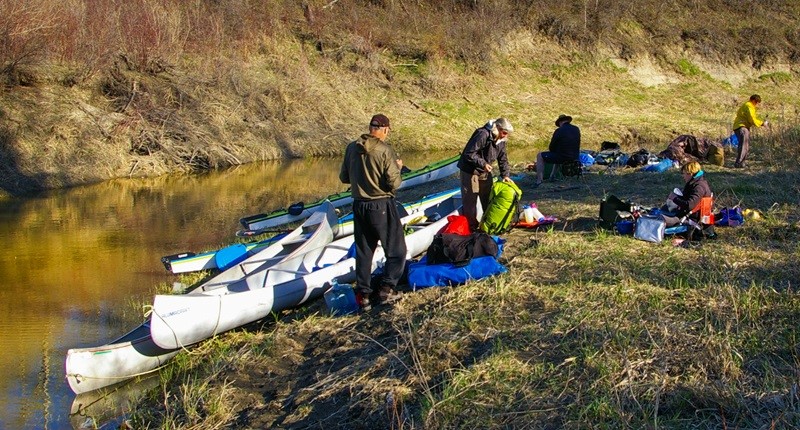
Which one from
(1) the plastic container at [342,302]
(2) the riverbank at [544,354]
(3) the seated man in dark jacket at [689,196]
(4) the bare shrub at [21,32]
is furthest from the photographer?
(4) the bare shrub at [21,32]

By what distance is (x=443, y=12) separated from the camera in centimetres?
3281

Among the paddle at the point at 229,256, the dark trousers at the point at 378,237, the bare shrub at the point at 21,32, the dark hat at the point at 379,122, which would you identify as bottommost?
the paddle at the point at 229,256

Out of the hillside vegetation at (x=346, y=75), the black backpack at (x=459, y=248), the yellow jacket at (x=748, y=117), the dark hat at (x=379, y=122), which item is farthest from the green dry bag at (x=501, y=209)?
the hillside vegetation at (x=346, y=75)

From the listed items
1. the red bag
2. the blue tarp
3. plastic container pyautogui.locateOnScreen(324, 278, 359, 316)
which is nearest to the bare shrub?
the red bag

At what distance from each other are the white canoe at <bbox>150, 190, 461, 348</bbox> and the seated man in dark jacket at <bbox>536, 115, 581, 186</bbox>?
4.43 meters

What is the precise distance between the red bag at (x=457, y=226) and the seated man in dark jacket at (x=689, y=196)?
220cm

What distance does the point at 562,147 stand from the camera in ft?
45.3

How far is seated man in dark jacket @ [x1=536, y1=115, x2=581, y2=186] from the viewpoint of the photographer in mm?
13766

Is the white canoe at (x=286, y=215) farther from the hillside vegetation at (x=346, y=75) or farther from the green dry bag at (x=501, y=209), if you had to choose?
the hillside vegetation at (x=346, y=75)

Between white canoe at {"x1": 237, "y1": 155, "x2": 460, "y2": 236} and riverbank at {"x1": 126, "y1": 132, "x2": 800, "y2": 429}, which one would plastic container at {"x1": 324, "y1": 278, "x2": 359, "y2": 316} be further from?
white canoe at {"x1": 237, "y1": 155, "x2": 460, "y2": 236}

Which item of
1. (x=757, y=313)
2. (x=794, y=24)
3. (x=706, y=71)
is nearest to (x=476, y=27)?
(x=706, y=71)

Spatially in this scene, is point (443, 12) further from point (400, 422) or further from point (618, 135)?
point (400, 422)

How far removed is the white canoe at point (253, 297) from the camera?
6.93 m

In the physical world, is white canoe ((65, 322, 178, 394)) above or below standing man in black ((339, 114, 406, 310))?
below
